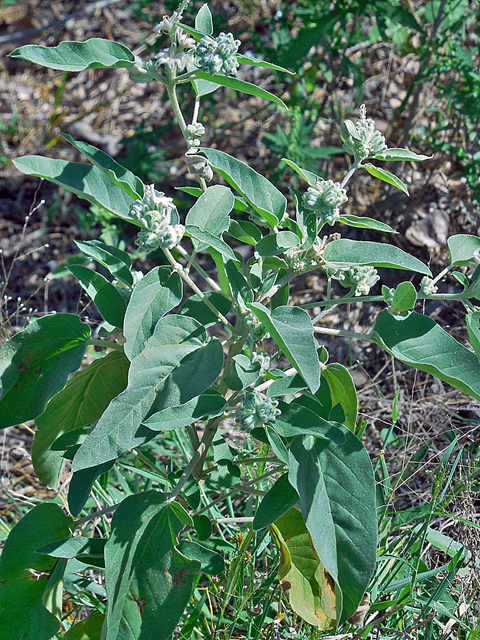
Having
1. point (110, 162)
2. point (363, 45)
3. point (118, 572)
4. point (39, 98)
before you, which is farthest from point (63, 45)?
point (39, 98)

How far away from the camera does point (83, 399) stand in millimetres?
1508

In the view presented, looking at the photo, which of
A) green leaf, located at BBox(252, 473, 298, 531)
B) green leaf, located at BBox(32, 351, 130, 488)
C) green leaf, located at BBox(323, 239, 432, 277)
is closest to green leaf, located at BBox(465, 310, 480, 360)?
green leaf, located at BBox(323, 239, 432, 277)

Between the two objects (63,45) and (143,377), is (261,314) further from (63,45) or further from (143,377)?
(63,45)

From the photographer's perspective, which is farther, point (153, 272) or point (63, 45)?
point (153, 272)

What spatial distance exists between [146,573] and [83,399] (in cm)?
49

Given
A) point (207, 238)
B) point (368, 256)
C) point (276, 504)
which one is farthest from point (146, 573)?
point (368, 256)

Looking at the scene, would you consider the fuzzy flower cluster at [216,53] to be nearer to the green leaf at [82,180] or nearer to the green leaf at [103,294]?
the green leaf at [82,180]

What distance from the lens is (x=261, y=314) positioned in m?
1.07

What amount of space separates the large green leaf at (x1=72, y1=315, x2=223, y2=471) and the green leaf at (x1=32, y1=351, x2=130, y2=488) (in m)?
0.31

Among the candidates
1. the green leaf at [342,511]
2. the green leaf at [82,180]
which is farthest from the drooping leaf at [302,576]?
the green leaf at [82,180]

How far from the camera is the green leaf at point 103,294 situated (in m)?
1.34

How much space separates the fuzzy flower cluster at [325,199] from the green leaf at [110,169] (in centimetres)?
37

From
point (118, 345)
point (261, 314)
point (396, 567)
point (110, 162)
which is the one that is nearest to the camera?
point (261, 314)

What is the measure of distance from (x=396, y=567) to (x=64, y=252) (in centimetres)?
231
